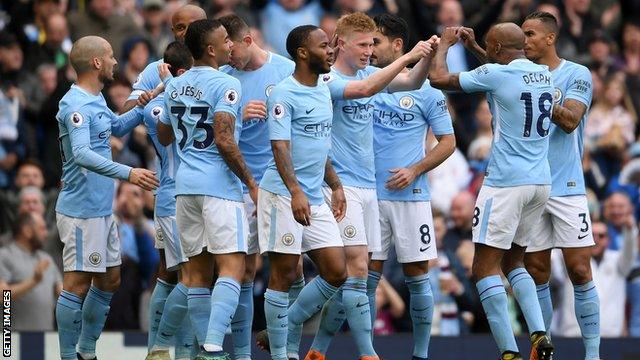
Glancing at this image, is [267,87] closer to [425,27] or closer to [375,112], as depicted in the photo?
[375,112]

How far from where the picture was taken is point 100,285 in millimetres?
14500

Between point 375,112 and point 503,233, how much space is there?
1.78 metres

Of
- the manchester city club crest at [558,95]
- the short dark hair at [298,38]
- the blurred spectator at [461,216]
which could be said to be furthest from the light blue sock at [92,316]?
the blurred spectator at [461,216]

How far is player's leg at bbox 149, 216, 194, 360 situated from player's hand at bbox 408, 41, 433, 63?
2508mm

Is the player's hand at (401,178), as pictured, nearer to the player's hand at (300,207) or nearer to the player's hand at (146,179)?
the player's hand at (300,207)

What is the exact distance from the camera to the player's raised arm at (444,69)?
542 inches

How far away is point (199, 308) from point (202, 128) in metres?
1.45

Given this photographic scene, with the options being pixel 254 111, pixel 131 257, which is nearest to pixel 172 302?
pixel 254 111

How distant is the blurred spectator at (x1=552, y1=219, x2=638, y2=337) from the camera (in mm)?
18656

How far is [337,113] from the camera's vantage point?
14.1 m

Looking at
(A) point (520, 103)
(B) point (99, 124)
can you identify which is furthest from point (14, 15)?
(A) point (520, 103)

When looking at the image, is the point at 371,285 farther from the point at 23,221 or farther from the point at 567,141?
the point at 23,221

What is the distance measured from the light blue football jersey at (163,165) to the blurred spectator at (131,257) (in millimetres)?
3745

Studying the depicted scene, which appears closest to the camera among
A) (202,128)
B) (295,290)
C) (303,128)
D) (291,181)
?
(291,181)
